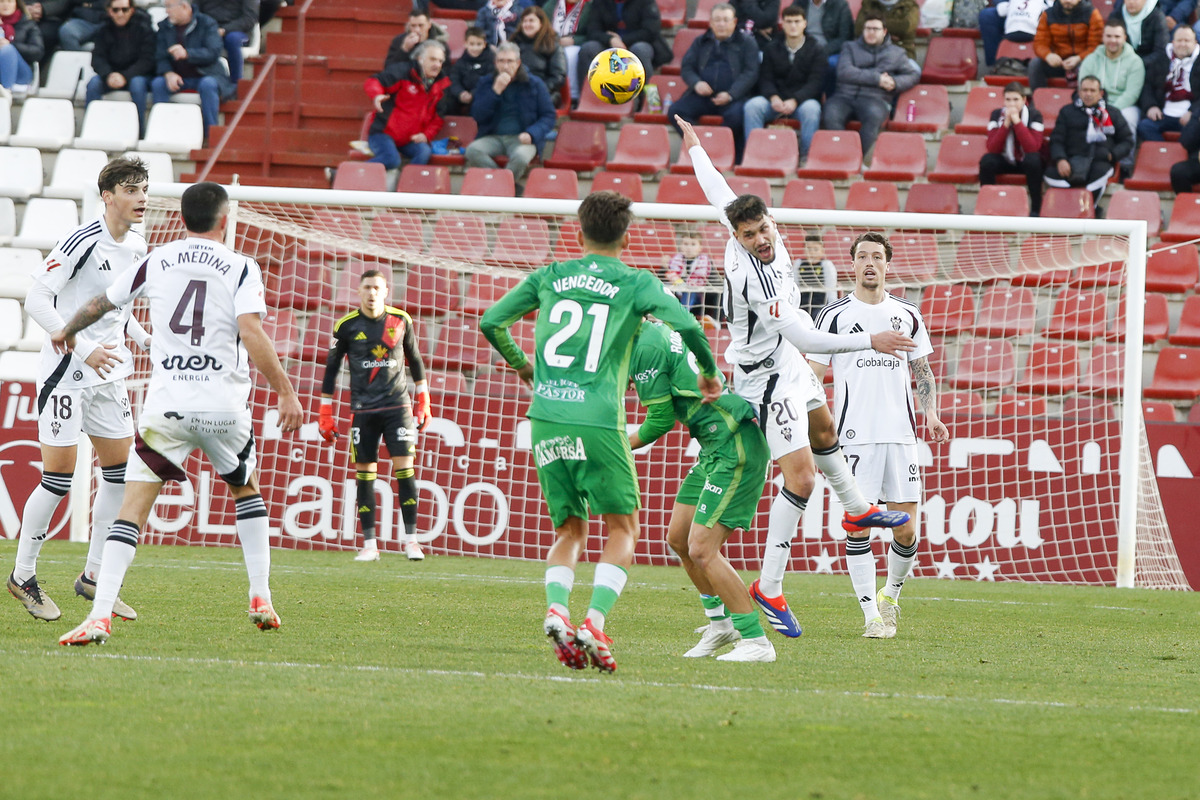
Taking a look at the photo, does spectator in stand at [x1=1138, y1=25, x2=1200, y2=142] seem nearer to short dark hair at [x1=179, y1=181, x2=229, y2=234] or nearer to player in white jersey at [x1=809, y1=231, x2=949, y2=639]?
player in white jersey at [x1=809, y1=231, x2=949, y2=639]

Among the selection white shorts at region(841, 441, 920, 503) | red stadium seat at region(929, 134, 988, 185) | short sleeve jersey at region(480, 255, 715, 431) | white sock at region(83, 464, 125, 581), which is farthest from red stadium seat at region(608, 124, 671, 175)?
short sleeve jersey at region(480, 255, 715, 431)

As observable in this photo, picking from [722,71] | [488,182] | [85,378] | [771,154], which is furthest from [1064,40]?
[85,378]

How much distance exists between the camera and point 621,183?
15.9 meters

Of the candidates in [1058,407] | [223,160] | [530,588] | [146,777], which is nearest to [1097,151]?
[1058,407]

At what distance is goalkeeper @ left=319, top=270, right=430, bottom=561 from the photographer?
1230 centimetres

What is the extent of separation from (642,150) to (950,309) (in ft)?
15.9

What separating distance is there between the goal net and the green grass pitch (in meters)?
3.68

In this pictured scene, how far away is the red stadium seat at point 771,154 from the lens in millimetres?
16250

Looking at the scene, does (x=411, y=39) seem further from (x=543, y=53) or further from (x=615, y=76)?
(x=615, y=76)

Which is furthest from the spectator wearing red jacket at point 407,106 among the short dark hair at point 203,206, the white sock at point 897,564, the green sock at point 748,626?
the green sock at point 748,626

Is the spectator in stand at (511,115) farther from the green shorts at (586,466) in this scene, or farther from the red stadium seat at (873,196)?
the green shorts at (586,466)

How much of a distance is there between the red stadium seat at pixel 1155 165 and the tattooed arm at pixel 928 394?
832 cm

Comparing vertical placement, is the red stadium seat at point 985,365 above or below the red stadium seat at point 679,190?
below

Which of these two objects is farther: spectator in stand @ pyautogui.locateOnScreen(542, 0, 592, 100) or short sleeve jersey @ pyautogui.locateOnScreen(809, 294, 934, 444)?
spectator in stand @ pyautogui.locateOnScreen(542, 0, 592, 100)
